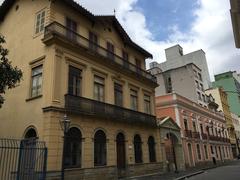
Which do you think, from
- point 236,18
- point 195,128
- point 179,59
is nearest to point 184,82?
point 195,128

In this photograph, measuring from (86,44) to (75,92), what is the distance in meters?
3.60

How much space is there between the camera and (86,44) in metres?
18.9

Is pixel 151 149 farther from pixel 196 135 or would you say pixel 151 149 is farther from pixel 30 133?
pixel 196 135

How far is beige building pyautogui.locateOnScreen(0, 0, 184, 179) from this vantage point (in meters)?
15.8

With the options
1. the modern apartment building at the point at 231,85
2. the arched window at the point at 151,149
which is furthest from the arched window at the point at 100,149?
the modern apartment building at the point at 231,85

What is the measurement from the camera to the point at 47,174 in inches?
556

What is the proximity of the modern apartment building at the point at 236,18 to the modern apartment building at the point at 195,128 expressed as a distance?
21878 mm

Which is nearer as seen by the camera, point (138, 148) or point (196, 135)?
point (138, 148)

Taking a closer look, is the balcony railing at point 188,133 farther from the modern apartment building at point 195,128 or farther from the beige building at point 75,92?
the beige building at point 75,92

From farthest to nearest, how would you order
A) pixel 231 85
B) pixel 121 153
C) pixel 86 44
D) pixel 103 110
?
pixel 231 85 → pixel 121 153 → pixel 86 44 → pixel 103 110

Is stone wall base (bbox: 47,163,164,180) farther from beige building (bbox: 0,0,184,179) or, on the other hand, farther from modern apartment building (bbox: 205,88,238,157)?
modern apartment building (bbox: 205,88,238,157)

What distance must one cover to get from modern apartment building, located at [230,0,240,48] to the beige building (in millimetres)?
9678

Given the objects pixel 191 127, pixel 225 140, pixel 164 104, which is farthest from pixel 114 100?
pixel 225 140

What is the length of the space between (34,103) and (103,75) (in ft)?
18.6
